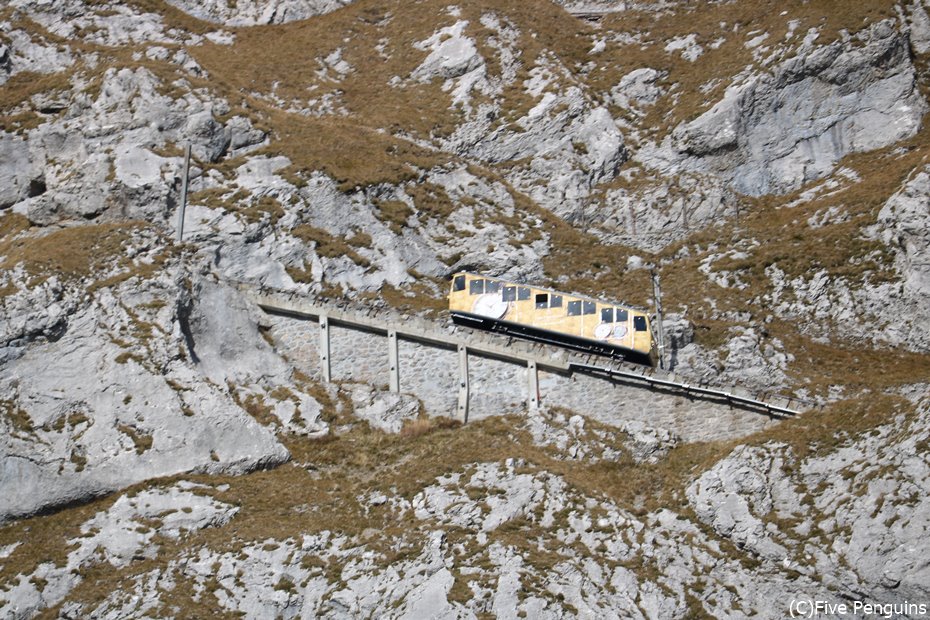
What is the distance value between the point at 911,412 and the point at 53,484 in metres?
34.9

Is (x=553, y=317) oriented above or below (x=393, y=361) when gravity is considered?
above

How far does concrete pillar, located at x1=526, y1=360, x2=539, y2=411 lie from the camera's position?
51250 millimetres

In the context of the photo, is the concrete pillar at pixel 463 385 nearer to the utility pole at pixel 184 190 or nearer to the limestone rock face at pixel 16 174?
the utility pole at pixel 184 190

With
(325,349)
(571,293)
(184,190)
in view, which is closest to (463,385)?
(325,349)

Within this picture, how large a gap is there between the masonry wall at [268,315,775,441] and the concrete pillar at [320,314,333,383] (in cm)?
24

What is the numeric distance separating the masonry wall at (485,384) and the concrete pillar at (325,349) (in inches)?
9.6

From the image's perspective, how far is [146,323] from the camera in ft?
161

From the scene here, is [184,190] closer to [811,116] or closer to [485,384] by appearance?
[485,384]

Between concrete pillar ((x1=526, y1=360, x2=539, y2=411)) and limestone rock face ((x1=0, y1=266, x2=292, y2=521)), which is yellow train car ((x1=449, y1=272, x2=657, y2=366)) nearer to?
concrete pillar ((x1=526, y1=360, x2=539, y2=411))

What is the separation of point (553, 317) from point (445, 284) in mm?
7928

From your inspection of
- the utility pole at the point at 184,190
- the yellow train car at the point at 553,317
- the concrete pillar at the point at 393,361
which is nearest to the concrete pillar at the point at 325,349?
the concrete pillar at the point at 393,361

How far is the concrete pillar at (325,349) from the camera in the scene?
52028 mm

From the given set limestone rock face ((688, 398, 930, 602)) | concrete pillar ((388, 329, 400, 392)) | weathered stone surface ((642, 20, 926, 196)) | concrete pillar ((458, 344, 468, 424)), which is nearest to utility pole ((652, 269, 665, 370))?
limestone rock face ((688, 398, 930, 602))

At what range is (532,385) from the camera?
5153cm
